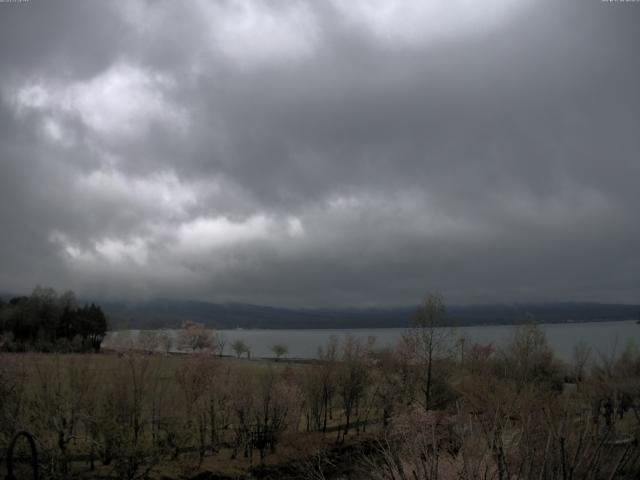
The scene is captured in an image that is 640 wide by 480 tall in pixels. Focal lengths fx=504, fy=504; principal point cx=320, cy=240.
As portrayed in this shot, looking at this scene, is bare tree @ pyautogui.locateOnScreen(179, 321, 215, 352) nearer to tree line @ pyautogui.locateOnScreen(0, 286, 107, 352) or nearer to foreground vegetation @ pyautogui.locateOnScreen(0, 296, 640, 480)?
tree line @ pyautogui.locateOnScreen(0, 286, 107, 352)

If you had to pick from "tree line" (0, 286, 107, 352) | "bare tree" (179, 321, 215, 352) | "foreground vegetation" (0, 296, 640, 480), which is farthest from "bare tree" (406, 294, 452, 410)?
"tree line" (0, 286, 107, 352)

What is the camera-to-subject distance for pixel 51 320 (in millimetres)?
124188

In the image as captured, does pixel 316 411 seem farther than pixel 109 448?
Yes

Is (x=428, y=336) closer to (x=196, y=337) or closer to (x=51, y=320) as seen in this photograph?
(x=196, y=337)

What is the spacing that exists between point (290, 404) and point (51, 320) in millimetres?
98358

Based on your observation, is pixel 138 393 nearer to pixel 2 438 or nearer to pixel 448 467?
pixel 2 438

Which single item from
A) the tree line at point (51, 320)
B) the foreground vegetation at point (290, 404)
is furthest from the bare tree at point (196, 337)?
the foreground vegetation at point (290, 404)

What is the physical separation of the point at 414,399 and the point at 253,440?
1922 centimetres

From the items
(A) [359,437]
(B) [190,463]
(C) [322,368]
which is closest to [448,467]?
(B) [190,463]

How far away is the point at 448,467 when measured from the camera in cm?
1680

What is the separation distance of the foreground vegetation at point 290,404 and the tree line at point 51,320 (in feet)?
219

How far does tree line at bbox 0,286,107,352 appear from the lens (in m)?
120

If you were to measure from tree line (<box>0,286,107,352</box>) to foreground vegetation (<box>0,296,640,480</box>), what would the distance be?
66.6m

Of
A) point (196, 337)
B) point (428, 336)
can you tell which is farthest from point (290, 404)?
point (196, 337)
